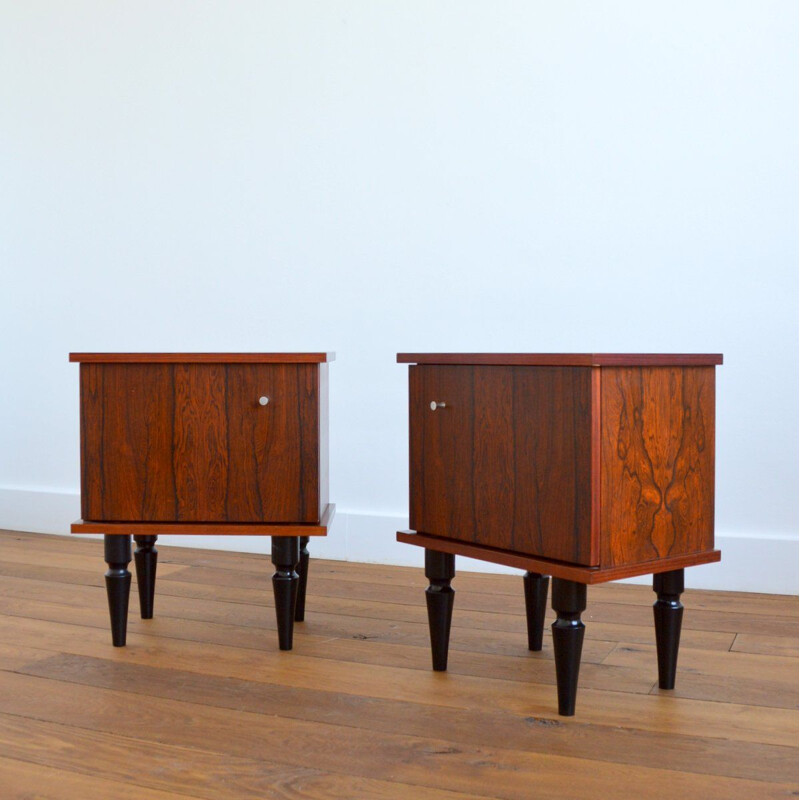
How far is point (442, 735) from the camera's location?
1.37 m

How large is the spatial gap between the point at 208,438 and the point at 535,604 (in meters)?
0.65

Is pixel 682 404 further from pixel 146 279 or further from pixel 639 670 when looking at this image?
pixel 146 279

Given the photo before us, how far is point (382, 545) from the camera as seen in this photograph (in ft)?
8.50

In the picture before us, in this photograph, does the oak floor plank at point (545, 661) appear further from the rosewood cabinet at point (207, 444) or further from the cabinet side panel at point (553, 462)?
the cabinet side panel at point (553, 462)

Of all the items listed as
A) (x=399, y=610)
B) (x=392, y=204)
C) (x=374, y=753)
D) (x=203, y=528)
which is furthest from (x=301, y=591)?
(x=392, y=204)

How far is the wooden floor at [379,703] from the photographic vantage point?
1.23 metres

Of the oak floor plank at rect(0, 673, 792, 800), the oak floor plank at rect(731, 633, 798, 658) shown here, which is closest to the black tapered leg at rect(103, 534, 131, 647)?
the oak floor plank at rect(0, 673, 792, 800)

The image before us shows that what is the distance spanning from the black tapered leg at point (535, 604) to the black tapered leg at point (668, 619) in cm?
26

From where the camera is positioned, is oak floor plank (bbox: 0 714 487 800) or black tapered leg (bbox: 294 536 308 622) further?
A: black tapered leg (bbox: 294 536 308 622)

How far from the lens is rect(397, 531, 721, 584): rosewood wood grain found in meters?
1.38

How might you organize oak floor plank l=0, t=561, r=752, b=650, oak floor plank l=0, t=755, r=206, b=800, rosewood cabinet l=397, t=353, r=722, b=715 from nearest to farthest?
1. oak floor plank l=0, t=755, r=206, b=800
2. rosewood cabinet l=397, t=353, r=722, b=715
3. oak floor plank l=0, t=561, r=752, b=650

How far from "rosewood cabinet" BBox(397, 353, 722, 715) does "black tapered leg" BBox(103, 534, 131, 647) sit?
569 mm

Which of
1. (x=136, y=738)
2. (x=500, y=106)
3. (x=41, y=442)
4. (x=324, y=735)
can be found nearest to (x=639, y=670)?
(x=324, y=735)

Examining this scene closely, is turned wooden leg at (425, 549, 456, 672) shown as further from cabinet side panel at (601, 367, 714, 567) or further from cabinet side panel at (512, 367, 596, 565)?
cabinet side panel at (601, 367, 714, 567)
